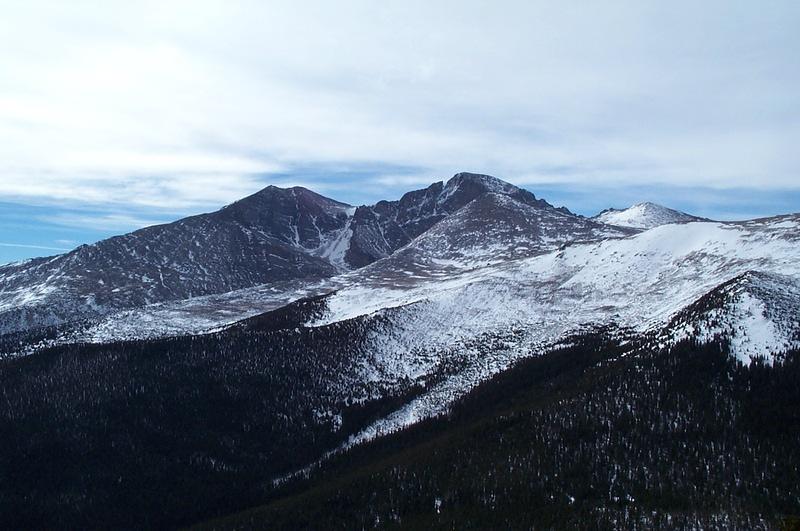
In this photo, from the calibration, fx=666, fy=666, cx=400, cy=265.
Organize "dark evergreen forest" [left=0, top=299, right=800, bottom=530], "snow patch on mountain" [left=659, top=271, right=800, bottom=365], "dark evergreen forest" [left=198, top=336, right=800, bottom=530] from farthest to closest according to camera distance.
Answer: "snow patch on mountain" [left=659, top=271, right=800, bottom=365] < "dark evergreen forest" [left=0, top=299, right=800, bottom=530] < "dark evergreen forest" [left=198, top=336, right=800, bottom=530]

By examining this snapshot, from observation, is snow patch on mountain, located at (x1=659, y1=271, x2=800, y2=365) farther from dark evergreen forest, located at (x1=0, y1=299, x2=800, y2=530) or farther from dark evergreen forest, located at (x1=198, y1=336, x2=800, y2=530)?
dark evergreen forest, located at (x1=0, y1=299, x2=800, y2=530)

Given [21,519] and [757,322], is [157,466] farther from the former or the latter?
[757,322]

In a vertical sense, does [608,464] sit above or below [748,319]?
below

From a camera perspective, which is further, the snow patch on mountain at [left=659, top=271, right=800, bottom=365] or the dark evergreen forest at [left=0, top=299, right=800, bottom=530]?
the snow patch on mountain at [left=659, top=271, right=800, bottom=365]

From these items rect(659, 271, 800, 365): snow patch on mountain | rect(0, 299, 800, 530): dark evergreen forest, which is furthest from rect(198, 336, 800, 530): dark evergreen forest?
rect(659, 271, 800, 365): snow patch on mountain

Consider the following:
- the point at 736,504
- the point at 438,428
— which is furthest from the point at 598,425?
the point at 438,428

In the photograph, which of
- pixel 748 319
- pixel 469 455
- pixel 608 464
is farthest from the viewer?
pixel 748 319

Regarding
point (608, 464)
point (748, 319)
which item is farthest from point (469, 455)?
point (748, 319)

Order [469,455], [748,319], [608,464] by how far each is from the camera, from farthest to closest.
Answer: [748,319], [469,455], [608,464]

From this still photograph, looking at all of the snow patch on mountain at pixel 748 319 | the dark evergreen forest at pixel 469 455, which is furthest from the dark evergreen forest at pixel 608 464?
the snow patch on mountain at pixel 748 319

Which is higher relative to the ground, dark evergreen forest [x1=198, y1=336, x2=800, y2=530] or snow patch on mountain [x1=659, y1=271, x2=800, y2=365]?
snow patch on mountain [x1=659, y1=271, x2=800, y2=365]

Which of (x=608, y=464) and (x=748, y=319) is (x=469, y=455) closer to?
(x=608, y=464)
